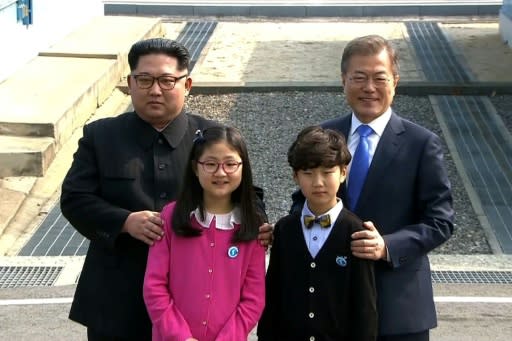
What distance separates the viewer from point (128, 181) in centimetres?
347

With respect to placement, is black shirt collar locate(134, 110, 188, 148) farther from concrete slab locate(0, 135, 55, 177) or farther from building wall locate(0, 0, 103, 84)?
building wall locate(0, 0, 103, 84)

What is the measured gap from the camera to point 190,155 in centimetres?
338

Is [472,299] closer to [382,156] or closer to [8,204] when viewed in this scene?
[382,156]

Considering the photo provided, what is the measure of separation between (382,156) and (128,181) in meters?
0.84

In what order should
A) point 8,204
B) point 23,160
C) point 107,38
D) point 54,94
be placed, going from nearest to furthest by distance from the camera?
point 8,204 < point 23,160 < point 54,94 < point 107,38

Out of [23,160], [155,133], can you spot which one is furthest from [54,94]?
[155,133]

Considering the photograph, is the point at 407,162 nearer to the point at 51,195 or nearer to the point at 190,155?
the point at 190,155

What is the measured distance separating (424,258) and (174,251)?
0.81 metres

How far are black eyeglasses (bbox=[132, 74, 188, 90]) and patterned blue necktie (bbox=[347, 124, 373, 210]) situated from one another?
2.10 feet

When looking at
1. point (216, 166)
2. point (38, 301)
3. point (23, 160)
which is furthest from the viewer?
point (23, 160)

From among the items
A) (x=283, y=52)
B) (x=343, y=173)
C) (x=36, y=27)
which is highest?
(x=343, y=173)

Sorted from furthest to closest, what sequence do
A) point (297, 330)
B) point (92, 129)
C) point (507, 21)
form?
1. point (507, 21)
2. point (92, 129)
3. point (297, 330)

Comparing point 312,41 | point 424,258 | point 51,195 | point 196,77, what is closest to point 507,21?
point 312,41

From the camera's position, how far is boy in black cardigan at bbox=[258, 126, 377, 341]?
322 cm
